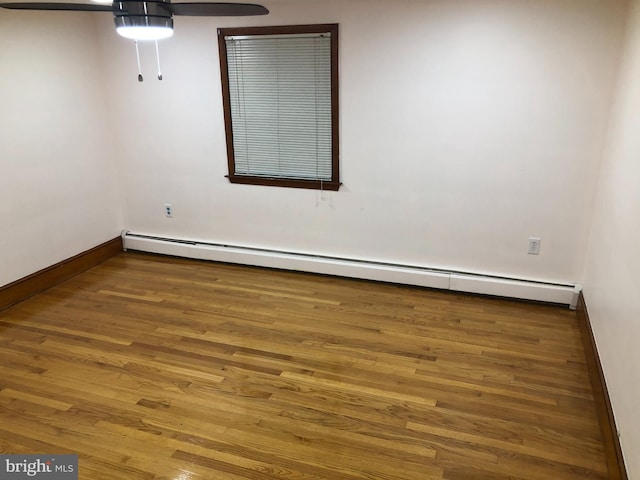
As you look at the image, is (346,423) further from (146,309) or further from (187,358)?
(146,309)

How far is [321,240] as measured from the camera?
4285mm

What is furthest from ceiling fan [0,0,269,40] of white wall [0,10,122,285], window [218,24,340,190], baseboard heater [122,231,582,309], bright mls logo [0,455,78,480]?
baseboard heater [122,231,582,309]

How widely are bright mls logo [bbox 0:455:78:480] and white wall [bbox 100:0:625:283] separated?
2.47 metres

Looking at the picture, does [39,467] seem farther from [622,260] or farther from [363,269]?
[622,260]

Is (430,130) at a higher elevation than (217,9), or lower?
lower

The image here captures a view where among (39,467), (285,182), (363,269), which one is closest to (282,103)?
(285,182)

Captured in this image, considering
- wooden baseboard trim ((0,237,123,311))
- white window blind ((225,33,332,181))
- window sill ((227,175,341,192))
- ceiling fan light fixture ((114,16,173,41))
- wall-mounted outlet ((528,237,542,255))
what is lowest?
wooden baseboard trim ((0,237,123,311))

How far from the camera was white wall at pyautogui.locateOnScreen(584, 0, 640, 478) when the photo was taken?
2105 mm

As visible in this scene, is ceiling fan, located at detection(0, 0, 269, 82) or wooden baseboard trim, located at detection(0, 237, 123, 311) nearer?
ceiling fan, located at detection(0, 0, 269, 82)

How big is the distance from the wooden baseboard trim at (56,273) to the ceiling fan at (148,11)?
2278 mm

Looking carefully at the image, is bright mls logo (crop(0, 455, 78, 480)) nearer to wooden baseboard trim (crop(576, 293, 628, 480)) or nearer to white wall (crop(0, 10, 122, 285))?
white wall (crop(0, 10, 122, 285))

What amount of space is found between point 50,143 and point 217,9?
2399 millimetres

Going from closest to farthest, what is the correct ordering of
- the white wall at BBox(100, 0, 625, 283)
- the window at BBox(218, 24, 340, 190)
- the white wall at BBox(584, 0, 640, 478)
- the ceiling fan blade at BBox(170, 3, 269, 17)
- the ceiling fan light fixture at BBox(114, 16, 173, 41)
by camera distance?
the white wall at BBox(584, 0, 640, 478) < the ceiling fan light fixture at BBox(114, 16, 173, 41) < the ceiling fan blade at BBox(170, 3, 269, 17) < the white wall at BBox(100, 0, 625, 283) < the window at BBox(218, 24, 340, 190)

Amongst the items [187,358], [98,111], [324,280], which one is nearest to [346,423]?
[187,358]
